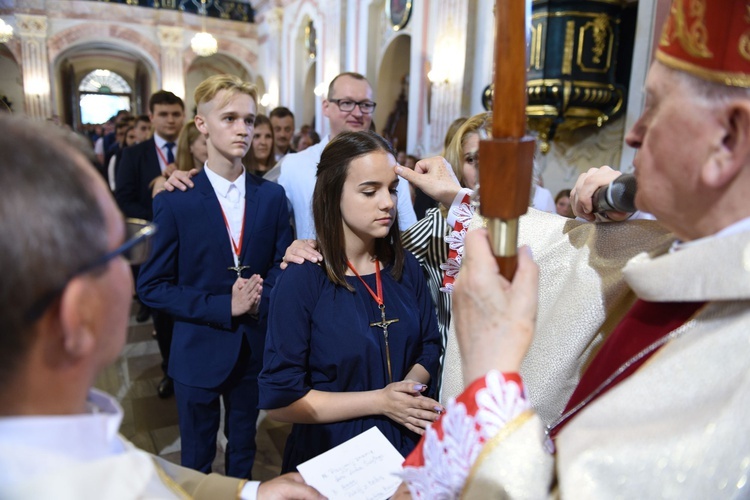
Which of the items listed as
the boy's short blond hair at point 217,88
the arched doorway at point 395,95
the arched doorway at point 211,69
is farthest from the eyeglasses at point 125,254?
the arched doorway at point 211,69

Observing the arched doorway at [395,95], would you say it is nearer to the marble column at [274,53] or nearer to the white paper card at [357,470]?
the marble column at [274,53]

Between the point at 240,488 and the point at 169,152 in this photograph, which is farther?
the point at 169,152

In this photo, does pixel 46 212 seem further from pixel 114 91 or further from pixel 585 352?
pixel 114 91

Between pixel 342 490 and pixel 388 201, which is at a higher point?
pixel 388 201

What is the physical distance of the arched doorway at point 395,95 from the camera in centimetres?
1044

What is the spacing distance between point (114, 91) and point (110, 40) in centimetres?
1070

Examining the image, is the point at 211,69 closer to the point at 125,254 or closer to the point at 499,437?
the point at 125,254

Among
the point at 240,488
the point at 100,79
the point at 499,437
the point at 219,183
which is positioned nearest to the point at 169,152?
the point at 219,183

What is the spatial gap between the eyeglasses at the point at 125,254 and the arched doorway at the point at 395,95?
32.4 ft

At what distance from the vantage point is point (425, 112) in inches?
337

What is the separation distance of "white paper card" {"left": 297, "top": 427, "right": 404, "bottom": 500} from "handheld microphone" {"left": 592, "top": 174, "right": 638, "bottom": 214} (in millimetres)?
797

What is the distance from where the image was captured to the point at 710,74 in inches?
30.6

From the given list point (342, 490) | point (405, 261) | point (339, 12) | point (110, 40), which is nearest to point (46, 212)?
point (342, 490)

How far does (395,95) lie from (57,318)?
1072 centimetres
